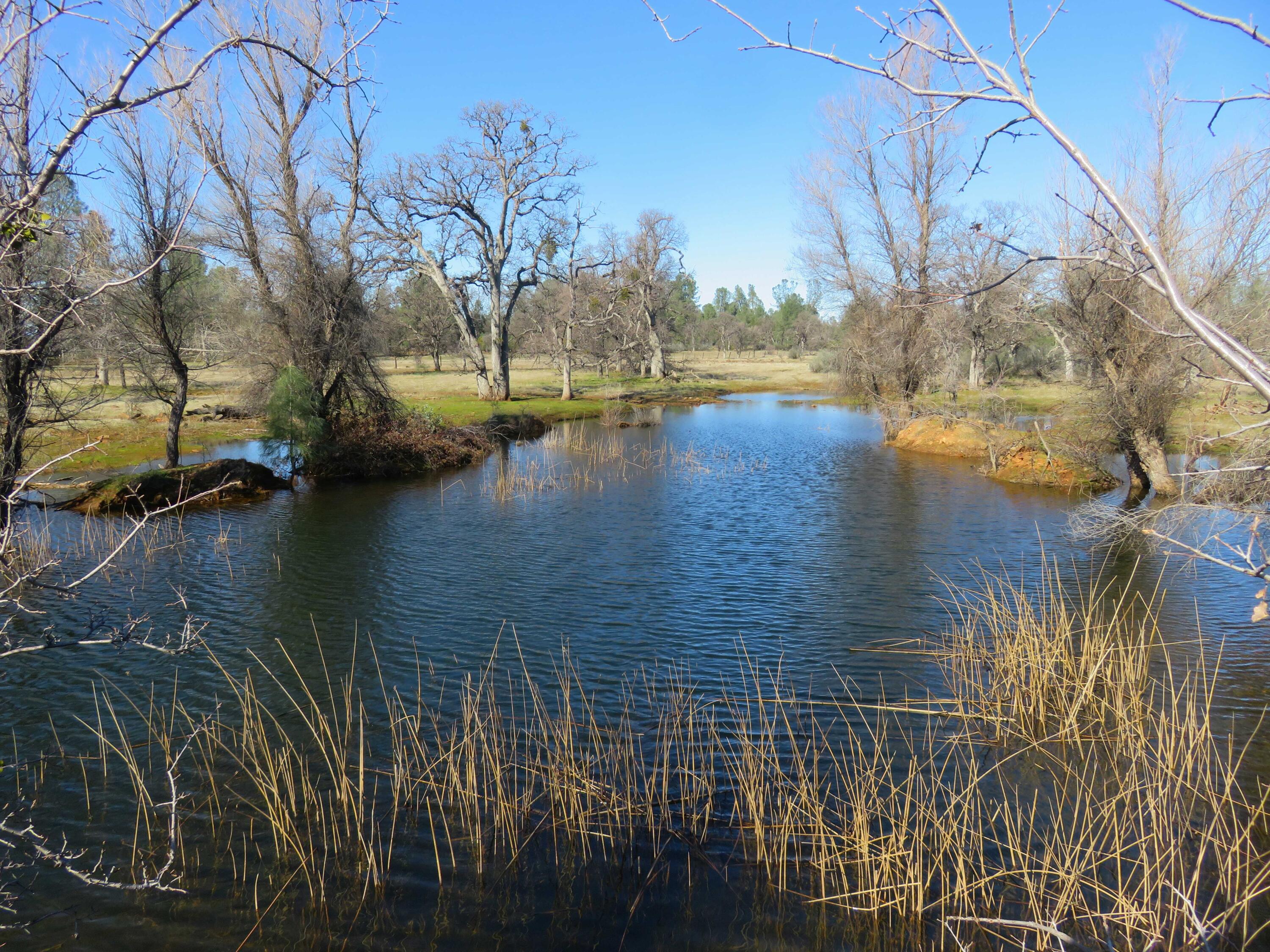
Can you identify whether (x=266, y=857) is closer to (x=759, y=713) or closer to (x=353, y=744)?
(x=353, y=744)

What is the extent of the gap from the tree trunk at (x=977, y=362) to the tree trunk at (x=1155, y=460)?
28.5 meters

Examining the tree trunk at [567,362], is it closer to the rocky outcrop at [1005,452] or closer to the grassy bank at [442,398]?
the grassy bank at [442,398]

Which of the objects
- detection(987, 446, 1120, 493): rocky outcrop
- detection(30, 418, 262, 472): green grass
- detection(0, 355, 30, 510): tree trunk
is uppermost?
detection(0, 355, 30, 510): tree trunk

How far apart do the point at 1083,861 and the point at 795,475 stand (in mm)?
18170

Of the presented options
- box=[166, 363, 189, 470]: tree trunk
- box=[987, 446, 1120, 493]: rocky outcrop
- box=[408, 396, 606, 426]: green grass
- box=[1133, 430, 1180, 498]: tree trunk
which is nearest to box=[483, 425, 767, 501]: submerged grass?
box=[408, 396, 606, 426]: green grass

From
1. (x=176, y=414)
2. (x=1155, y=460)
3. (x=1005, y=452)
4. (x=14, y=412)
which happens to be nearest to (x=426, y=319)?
(x=176, y=414)

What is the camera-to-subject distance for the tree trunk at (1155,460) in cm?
1906

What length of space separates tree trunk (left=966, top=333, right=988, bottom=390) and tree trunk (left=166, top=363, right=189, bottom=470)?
39.8 metres

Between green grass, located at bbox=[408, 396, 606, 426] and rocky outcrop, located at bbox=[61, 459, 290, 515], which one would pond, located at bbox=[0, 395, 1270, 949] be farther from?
green grass, located at bbox=[408, 396, 606, 426]

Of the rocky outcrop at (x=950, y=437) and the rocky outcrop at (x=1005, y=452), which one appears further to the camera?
the rocky outcrop at (x=950, y=437)

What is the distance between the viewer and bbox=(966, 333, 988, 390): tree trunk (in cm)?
4875

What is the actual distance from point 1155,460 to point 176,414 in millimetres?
23426

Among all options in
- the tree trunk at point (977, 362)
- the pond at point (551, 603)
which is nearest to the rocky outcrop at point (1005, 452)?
the pond at point (551, 603)

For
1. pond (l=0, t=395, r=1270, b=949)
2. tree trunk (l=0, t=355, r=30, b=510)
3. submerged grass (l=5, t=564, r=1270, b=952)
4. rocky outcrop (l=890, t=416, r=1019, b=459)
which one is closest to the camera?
submerged grass (l=5, t=564, r=1270, b=952)
